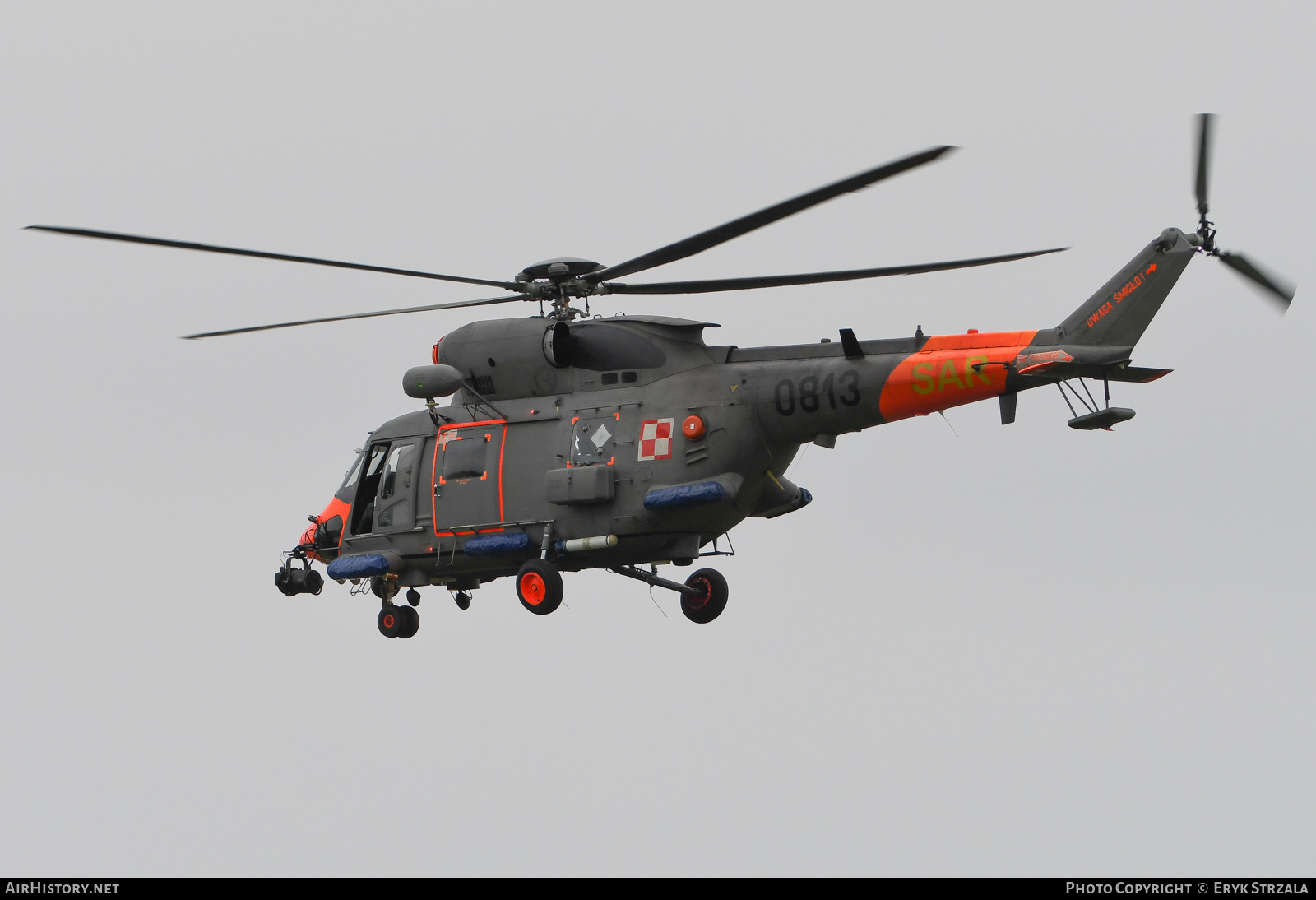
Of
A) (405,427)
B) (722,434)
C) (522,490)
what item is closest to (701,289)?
(722,434)

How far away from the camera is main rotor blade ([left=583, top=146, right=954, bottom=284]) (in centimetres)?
1723

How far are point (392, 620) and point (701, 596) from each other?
15.4ft

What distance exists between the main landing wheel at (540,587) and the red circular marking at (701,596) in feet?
6.36

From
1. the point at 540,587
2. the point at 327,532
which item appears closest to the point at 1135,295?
the point at 540,587

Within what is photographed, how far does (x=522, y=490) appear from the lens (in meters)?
23.8

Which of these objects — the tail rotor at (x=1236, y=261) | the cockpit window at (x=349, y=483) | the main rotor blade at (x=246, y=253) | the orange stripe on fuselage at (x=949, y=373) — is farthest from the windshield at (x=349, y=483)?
the tail rotor at (x=1236, y=261)

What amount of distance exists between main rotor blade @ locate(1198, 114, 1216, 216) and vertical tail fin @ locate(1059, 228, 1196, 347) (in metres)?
0.45

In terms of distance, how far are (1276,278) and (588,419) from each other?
28.7 feet

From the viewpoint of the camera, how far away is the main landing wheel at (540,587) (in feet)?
75.1

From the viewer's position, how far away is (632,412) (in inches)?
915

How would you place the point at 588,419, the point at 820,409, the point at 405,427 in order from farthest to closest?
the point at 405,427, the point at 588,419, the point at 820,409

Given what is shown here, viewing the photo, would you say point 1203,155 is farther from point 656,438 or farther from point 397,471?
point 397,471

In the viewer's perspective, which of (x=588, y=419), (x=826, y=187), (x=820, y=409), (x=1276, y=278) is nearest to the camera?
(x=826, y=187)

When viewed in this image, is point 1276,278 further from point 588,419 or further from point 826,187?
point 588,419
